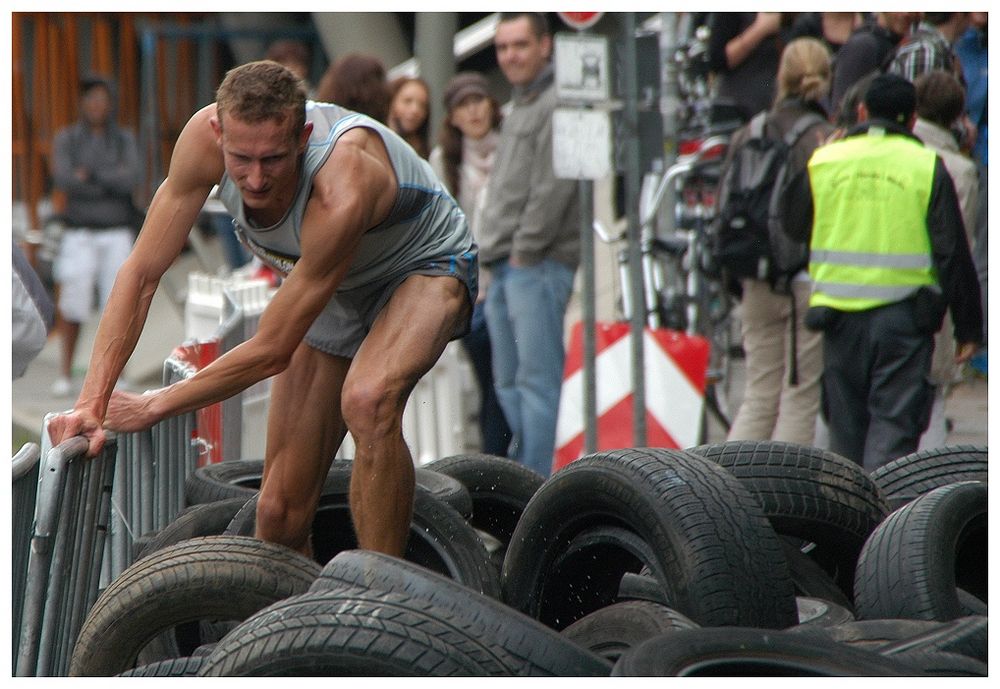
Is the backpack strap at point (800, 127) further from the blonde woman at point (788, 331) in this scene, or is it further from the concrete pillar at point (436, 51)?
the concrete pillar at point (436, 51)

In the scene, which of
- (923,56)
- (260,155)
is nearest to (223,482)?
(260,155)

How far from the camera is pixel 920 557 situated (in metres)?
4.41

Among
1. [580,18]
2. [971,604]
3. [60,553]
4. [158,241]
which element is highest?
[580,18]

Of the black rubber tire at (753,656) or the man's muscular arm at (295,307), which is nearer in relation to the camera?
the black rubber tire at (753,656)

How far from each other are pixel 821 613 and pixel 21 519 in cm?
231

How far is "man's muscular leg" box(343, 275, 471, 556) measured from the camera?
15.4 feet

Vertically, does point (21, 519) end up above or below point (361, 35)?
below

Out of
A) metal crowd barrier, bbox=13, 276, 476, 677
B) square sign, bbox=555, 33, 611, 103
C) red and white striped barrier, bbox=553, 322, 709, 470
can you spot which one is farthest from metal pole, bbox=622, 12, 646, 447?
Answer: metal crowd barrier, bbox=13, 276, 476, 677

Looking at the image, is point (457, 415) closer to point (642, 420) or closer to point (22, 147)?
point (642, 420)

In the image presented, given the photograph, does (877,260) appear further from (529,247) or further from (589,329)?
(529,247)

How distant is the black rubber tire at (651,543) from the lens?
421cm

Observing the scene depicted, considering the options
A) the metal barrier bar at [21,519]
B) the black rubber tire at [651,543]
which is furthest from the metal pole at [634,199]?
the metal barrier bar at [21,519]

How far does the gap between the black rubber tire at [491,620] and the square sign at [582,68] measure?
4332mm
